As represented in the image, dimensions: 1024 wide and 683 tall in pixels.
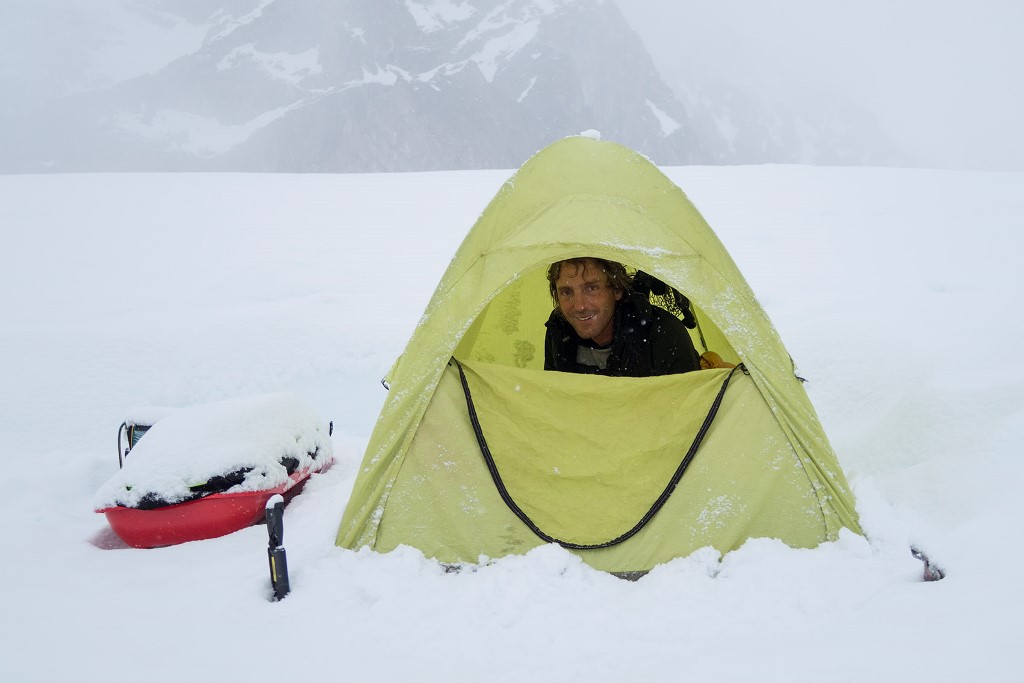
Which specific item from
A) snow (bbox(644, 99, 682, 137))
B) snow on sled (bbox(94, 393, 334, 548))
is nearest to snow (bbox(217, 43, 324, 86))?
snow (bbox(644, 99, 682, 137))

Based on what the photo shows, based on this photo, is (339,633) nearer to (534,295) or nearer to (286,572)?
(286,572)

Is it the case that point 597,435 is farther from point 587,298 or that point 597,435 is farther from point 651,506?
point 587,298

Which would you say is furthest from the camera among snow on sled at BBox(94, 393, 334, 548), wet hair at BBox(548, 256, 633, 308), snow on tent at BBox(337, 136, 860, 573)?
wet hair at BBox(548, 256, 633, 308)

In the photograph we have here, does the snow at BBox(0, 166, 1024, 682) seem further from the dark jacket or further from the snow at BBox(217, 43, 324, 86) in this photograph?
the snow at BBox(217, 43, 324, 86)

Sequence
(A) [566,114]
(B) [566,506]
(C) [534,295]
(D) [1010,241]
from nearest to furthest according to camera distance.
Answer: (B) [566,506] < (C) [534,295] < (D) [1010,241] < (A) [566,114]

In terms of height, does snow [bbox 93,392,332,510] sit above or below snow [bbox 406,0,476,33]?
below

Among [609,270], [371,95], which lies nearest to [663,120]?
[371,95]

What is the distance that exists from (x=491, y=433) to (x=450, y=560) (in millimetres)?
473

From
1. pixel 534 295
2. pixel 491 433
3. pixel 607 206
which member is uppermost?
pixel 607 206

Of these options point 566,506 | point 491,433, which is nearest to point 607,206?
point 491,433

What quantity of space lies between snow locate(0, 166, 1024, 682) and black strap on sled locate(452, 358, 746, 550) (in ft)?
0.37

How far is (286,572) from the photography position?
1.96m

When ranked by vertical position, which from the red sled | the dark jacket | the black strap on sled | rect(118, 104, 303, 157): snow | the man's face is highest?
rect(118, 104, 303, 157): snow

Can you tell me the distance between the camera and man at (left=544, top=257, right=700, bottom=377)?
8.91 feet
